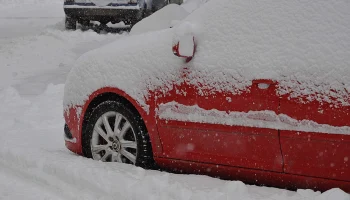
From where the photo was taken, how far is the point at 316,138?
369cm

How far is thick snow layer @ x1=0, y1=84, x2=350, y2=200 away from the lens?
154 inches

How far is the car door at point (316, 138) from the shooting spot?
3598 millimetres

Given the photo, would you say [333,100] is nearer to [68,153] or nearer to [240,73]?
[240,73]

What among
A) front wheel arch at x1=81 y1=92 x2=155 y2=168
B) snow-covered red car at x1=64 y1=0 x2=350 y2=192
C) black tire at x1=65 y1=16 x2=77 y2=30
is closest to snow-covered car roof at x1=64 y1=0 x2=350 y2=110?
snow-covered red car at x1=64 y1=0 x2=350 y2=192

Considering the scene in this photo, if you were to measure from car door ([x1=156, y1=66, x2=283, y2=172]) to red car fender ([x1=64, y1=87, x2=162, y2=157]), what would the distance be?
69mm

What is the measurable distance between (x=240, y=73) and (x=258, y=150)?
0.57 metres

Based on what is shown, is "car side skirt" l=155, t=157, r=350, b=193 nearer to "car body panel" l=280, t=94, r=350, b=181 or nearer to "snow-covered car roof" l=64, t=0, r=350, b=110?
"car body panel" l=280, t=94, r=350, b=181

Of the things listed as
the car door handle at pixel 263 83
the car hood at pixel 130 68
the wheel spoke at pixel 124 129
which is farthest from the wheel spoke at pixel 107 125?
the car door handle at pixel 263 83

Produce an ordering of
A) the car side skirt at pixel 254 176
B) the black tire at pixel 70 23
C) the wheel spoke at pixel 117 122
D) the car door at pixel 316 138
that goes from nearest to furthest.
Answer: the car door at pixel 316 138
the car side skirt at pixel 254 176
the wheel spoke at pixel 117 122
the black tire at pixel 70 23

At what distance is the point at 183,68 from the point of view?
4258 mm

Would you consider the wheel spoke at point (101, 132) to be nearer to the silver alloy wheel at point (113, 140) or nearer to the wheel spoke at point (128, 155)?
the silver alloy wheel at point (113, 140)

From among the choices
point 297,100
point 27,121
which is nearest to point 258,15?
point 297,100

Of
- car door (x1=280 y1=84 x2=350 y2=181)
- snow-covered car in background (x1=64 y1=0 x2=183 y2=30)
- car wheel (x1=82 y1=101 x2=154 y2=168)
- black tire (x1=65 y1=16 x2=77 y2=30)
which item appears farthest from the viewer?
black tire (x1=65 y1=16 x2=77 y2=30)

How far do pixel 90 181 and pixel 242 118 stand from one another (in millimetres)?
1356
